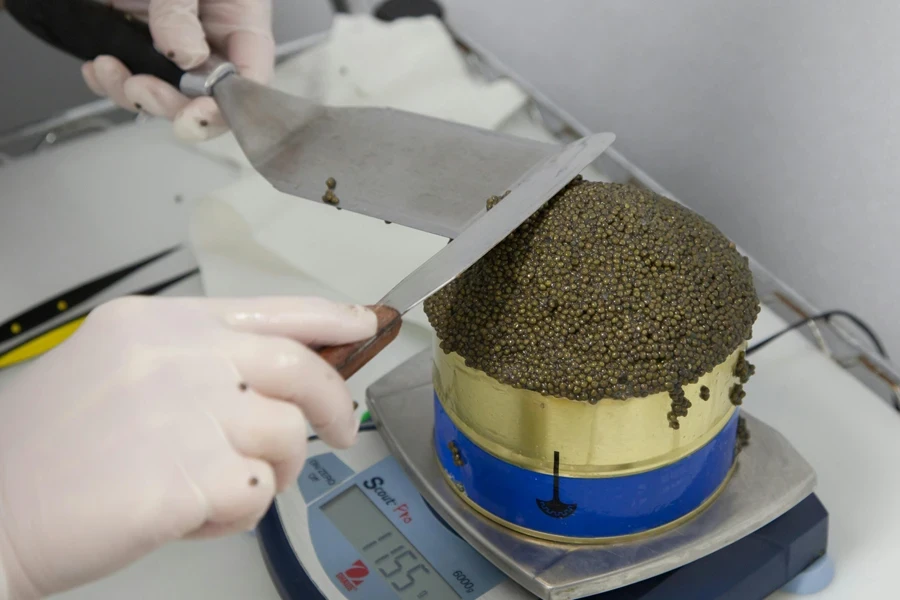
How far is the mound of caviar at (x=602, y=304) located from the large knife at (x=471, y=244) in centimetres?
2

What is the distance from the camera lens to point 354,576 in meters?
0.82

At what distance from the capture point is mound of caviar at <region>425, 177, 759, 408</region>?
2.17 feet

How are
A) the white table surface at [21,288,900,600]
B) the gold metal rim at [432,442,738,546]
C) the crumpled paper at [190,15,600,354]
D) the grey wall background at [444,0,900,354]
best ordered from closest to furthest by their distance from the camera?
the gold metal rim at [432,442,738,546]
the white table surface at [21,288,900,600]
the grey wall background at [444,0,900,354]
the crumpled paper at [190,15,600,354]

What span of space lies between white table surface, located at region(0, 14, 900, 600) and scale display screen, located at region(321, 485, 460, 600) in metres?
0.12

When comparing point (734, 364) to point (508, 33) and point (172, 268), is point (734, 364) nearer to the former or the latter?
point (172, 268)

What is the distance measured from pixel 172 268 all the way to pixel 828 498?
1.00 meters

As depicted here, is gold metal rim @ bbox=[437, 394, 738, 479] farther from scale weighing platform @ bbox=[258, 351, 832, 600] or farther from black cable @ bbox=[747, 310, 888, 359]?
black cable @ bbox=[747, 310, 888, 359]

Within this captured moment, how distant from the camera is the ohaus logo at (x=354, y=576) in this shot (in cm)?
81

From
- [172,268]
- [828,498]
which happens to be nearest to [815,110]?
[828,498]

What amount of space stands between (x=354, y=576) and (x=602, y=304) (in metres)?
0.38

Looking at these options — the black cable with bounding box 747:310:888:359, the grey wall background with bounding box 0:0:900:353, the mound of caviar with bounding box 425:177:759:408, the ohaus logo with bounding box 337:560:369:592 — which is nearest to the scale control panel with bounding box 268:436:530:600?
the ohaus logo with bounding box 337:560:369:592

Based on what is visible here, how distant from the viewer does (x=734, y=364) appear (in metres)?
0.73

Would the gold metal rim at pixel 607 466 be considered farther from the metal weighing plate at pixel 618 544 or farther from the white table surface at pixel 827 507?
the white table surface at pixel 827 507

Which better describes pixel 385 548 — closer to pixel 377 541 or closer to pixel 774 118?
pixel 377 541
